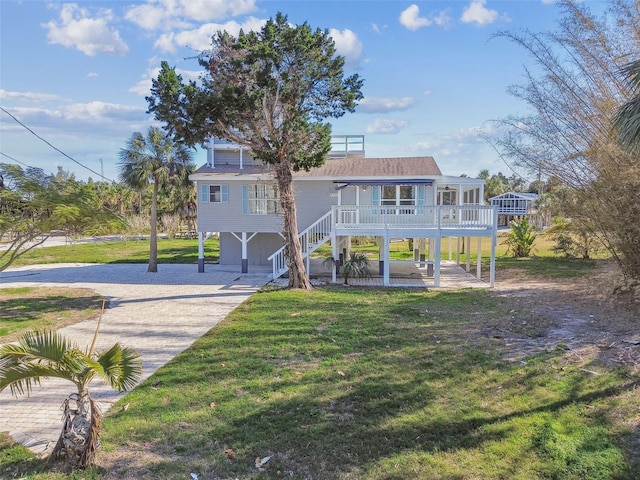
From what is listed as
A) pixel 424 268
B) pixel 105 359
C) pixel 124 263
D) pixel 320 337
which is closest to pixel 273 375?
pixel 320 337

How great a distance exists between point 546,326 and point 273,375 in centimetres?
544

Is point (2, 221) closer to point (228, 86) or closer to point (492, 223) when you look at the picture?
point (228, 86)

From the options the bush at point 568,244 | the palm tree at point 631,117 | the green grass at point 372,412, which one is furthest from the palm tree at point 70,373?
the bush at point 568,244

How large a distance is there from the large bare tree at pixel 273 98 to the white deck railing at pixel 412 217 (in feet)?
8.15

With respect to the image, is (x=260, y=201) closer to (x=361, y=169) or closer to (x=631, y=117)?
(x=361, y=169)

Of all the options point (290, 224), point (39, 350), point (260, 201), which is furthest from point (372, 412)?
point (260, 201)

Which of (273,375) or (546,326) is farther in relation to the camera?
(546,326)

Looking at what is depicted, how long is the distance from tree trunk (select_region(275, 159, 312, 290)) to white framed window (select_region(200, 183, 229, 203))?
15.6 feet

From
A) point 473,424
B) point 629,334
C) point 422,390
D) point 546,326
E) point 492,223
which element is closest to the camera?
point 473,424

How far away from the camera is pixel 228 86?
10.9 m

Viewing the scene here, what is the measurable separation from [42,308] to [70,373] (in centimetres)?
876

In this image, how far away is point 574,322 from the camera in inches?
336

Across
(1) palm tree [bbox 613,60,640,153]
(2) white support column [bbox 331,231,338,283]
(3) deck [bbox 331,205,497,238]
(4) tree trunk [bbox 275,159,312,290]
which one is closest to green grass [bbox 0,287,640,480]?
(1) palm tree [bbox 613,60,640,153]

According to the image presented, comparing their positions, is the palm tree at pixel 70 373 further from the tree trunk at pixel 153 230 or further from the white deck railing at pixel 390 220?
the tree trunk at pixel 153 230
